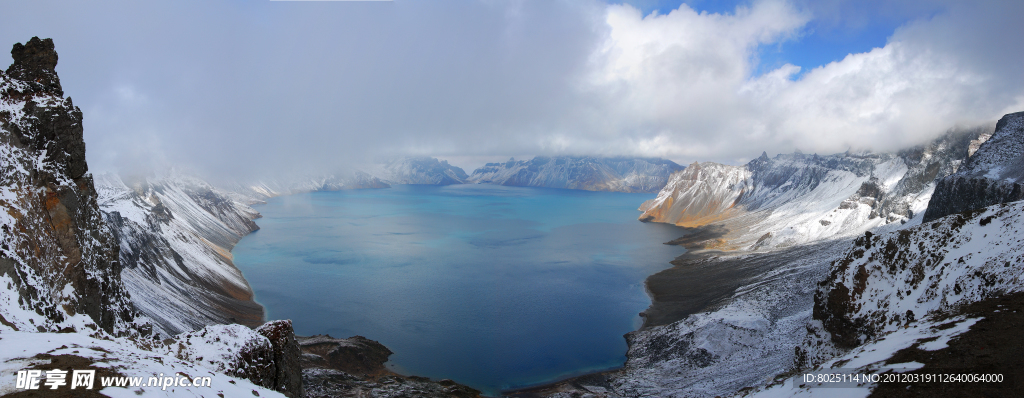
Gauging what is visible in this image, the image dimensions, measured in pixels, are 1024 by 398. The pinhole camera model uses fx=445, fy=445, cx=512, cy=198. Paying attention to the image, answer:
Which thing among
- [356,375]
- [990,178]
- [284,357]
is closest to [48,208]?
[284,357]

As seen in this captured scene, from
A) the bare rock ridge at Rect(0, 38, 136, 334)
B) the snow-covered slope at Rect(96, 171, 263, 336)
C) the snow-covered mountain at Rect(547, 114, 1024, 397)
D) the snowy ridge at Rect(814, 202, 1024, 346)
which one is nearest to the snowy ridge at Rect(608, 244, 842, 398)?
the snow-covered mountain at Rect(547, 114, 1024, 397)

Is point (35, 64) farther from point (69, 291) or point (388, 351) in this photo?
point (388, 351)

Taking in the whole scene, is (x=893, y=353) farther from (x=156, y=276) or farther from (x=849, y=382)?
(x=156, y=276)

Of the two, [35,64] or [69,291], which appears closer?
[69,291]

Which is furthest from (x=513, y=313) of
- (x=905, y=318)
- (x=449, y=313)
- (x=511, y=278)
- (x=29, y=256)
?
(x=29, y=256)

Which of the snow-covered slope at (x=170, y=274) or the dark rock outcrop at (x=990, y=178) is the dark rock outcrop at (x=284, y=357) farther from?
the dark rock outcrop at (x=990, y=178)

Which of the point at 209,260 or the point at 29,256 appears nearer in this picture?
the point at 29,256

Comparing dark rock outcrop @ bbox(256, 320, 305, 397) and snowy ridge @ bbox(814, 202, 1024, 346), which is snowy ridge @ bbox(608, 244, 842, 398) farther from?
dark rock outcrop @ bbox(256, 320, 305, 397)
